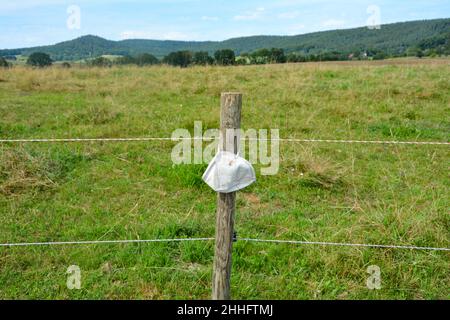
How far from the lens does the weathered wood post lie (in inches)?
86.9

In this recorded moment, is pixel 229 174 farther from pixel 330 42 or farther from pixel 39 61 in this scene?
pixel 330 42

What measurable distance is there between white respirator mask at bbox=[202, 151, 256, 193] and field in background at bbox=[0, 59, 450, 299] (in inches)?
43.7

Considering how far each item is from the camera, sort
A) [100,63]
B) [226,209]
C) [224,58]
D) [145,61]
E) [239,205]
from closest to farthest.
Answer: [226,209] → [239,205] → [224,58] → [100,63] → [145,61]

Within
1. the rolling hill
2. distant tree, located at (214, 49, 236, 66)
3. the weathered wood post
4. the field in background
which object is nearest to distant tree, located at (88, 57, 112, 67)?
distant tree, located at (214, 49, 236, 66)

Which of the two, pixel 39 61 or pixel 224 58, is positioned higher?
pixel 39 61

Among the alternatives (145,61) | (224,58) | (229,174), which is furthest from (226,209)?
(145,61)

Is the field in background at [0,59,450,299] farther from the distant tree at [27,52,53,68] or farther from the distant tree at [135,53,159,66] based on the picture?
the distant tree at [27,52,53,68]

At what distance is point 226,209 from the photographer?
2.31 metres

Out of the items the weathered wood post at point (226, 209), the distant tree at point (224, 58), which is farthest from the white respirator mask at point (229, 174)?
the distant tree at point (224, 58)

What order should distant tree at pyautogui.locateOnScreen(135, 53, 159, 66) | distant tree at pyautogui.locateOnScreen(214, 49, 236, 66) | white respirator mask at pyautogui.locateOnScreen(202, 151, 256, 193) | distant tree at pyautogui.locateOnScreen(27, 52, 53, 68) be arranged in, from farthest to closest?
distant tree at pyautogui.locateOnScreen(27, 52, 53, 68)
distant tree at pyautogui.locateOnScreen(135, 53, 159, 66)
distant tree at pyautogui.locateOnScreen(214, 49, 236, 66)
white respirator mask at pyautogui.locateOnScreen(202, 151, 256, 193)

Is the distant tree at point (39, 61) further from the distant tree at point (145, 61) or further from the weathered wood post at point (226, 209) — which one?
the weathered wood post at point (226, 209)

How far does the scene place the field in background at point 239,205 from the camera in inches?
119

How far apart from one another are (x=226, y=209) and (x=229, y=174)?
25cm

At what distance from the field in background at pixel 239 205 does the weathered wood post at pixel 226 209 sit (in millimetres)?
508
